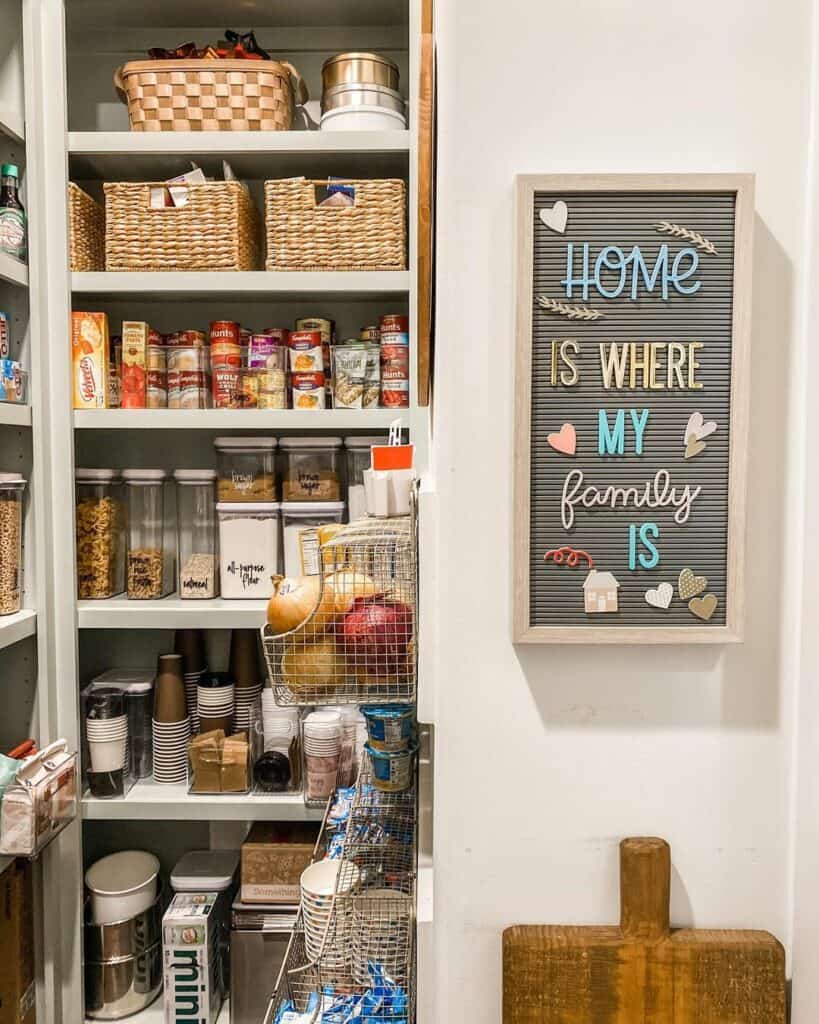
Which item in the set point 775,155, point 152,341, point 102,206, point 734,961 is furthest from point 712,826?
point 102,206

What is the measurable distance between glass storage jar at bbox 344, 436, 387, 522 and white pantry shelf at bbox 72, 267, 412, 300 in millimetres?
336

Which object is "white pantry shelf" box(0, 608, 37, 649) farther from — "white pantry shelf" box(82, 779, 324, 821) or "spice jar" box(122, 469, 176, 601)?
"white pantry shelf" box(82, 779, 324, 821)

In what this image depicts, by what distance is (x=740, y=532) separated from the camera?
773 mm

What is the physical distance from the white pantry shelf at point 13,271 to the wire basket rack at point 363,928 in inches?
49.7

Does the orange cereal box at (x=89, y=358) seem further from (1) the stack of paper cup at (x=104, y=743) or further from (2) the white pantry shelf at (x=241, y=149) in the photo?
(1) the stack of paper cup at (x=104, y=743)

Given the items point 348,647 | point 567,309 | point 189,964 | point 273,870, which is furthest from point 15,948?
point 567,309

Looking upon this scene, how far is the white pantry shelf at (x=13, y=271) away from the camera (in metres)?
1.68

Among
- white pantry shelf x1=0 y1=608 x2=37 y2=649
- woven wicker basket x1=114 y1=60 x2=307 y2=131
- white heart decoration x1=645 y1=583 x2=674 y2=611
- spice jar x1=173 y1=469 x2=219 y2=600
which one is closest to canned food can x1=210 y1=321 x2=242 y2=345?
spice jar x1=173 y1=469 x2=219 y2=600

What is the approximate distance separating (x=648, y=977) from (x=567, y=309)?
62cm

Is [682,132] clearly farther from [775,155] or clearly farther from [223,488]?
[223,488]

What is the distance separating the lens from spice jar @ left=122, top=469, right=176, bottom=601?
194 centimetres

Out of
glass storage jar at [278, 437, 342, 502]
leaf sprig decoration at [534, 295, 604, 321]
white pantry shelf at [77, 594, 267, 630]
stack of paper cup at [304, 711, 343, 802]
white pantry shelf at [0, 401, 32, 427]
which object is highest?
leaf sprig decoration at [534, 295, 604, 321]

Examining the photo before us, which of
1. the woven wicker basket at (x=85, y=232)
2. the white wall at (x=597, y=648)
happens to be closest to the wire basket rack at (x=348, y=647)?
the white wall at (x=597, y=648)

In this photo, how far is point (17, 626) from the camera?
67.3 inches
